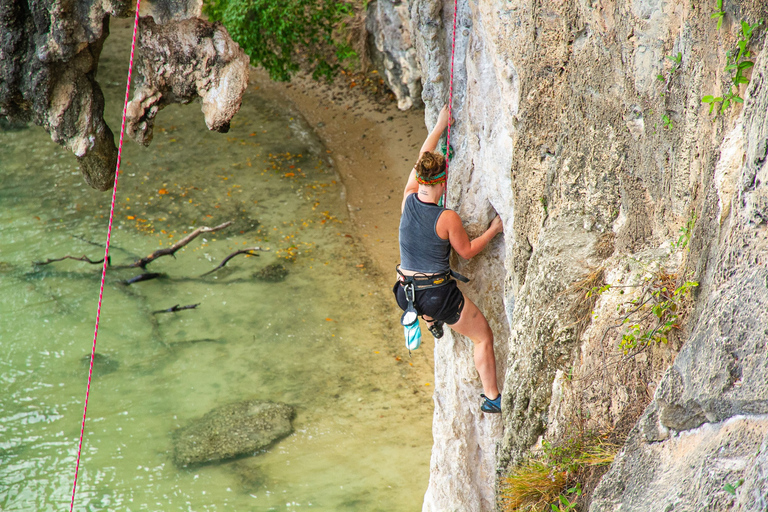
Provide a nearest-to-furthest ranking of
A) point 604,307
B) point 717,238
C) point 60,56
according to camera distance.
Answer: point 717,238
point 604,307
point 60,56

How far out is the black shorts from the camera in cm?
469

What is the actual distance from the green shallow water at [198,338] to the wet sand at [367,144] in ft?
1.32

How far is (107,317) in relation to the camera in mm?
10164

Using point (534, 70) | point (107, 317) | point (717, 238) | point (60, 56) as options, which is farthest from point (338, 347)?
point (717, 238)

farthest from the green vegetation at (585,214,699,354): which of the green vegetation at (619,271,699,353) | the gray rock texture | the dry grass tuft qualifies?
the gray rock texture

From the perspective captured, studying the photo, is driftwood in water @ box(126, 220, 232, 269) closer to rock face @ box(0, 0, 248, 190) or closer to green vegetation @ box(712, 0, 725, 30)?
rock face @ box(0, 0, 248, 190)

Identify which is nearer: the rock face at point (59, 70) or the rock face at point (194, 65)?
the rock face at point (59, 70)

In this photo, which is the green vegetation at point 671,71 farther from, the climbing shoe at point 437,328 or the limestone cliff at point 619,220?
the climbing shoe at point 437,328

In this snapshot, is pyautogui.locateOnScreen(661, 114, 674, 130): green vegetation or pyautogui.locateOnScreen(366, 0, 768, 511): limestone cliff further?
pyautogui.locateOnScreen(661, 114, 674, 130): green vegetation

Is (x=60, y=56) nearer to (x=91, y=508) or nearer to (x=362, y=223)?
(x=91, y=508)

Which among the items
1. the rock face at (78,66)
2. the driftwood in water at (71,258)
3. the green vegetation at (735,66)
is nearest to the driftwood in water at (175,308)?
the driftwood in water at (71,258)

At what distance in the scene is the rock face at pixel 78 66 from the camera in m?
7.21

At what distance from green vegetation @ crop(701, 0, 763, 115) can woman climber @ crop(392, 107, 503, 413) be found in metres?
1.91

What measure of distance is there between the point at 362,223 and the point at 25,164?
6.71m
